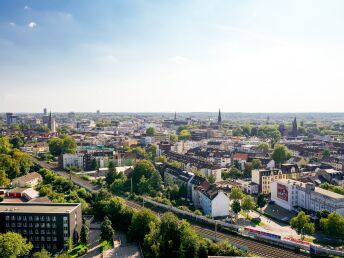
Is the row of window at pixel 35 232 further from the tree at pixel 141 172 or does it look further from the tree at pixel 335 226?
the tree at pixel 335 226

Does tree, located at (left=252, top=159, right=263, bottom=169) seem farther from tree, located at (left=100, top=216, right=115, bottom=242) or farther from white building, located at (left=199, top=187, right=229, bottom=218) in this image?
tree, located at (left=100, top=216, right=115, bottom=242)

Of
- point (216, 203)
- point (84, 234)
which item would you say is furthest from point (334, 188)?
point (84, 234)

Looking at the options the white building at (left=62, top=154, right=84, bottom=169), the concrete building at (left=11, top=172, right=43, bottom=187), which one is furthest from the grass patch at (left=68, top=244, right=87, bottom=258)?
the white building at (left=62, top=154, right=84, bottom=169)

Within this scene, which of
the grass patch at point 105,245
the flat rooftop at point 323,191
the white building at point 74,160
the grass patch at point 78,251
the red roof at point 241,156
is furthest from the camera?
the red roof at point 241,156

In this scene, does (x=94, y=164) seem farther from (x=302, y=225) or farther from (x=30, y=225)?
(x=302, y=225)

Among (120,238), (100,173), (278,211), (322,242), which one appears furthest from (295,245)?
(100,173)

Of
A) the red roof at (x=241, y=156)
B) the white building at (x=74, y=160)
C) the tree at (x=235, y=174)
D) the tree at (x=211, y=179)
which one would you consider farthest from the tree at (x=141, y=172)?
the red roof at (x=241, y=156)
